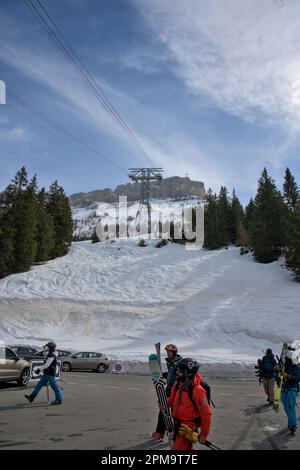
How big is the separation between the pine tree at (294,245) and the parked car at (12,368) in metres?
32.1

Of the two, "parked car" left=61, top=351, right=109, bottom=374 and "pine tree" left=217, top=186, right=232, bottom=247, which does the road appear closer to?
Answer: "parked car" left=61, top=351, right=109, bottom=374

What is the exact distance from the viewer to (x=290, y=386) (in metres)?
8.60

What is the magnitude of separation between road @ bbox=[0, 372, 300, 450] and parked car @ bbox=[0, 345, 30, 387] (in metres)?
0.70

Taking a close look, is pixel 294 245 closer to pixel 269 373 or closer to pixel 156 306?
pixel 156 306

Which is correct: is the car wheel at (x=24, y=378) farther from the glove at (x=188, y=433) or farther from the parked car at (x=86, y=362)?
the glove at (x=188, y=433)

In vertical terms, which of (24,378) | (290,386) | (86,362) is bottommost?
(86,362)

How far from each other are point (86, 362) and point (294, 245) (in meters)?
26.4

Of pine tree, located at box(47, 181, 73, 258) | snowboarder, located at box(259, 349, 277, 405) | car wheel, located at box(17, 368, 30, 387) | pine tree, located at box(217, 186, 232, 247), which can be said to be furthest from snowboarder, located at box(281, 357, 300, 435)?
pine tree, located at box(217, 186, 232, 247)

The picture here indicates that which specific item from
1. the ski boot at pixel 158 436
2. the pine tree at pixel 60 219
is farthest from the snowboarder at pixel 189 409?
the pine tree at pixel 60 219

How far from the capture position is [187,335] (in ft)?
106

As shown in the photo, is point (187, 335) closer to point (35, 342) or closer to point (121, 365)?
point (121, 365)

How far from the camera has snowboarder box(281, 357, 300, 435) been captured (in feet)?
27.5

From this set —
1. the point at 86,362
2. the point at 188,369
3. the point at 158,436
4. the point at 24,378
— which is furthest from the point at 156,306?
the point at 188,369

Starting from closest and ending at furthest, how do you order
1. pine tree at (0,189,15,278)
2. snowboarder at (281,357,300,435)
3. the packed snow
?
snowboarder at (281,357,300,435), the packed snow, pine tree at (0,189,15,278)
